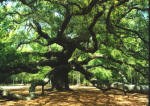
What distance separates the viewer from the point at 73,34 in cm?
2294

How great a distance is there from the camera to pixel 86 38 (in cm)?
2030

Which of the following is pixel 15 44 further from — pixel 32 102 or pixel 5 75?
pixel 32 102

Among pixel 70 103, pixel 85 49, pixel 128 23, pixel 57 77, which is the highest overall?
pixel 128 23

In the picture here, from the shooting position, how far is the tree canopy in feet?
59.7

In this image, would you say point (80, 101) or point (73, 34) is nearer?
point (80, 101)

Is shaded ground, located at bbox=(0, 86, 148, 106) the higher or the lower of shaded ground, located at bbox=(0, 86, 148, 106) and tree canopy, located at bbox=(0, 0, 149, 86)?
the lower

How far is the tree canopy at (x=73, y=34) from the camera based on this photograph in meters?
18.2

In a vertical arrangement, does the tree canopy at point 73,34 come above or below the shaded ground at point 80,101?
above

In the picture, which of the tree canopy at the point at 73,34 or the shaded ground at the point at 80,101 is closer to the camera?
the shaded ground at the point at 80,101

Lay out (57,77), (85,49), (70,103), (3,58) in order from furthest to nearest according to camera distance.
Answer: (57,77) → (85,49) → (3,58) → (70,103)

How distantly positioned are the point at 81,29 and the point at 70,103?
570cm

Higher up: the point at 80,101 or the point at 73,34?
the point at 73,34

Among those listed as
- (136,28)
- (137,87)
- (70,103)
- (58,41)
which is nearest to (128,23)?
(136,28)

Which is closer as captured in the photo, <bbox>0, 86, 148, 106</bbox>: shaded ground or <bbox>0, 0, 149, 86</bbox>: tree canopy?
<bbox>0, 86, 148, 106</bbox>: shaded ground
